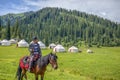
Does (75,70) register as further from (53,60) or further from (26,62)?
(53,60)

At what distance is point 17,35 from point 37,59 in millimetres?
126989

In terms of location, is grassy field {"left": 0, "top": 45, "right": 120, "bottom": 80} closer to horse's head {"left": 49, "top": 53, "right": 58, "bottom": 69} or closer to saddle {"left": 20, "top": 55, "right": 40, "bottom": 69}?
saddle {"left": 20, "top": 55, "right": 40, "bottom": 69}

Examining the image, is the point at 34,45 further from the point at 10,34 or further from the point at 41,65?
the point at 10,34

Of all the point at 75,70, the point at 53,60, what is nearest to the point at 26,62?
the point at 53,60

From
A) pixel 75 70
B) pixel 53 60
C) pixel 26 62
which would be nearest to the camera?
pixel 53 60

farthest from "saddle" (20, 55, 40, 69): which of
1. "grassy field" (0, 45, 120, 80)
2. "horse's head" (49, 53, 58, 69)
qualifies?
"grassy field" (0, 45, 120, 80)

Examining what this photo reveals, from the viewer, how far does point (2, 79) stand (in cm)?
2078

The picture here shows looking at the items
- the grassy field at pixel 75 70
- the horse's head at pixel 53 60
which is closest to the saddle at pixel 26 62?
the horse's head at pixel 53 60

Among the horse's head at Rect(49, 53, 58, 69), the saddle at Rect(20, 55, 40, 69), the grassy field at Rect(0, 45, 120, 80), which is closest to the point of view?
the horse's head at Rect(49, 53, 58, 69)

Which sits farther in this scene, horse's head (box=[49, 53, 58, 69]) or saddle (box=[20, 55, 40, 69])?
saddle (box=[20, 55, 40, 69])

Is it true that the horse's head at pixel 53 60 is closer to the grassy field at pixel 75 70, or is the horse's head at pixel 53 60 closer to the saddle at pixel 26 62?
the saddle at pixel 26 62

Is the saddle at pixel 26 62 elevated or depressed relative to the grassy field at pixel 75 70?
elevated

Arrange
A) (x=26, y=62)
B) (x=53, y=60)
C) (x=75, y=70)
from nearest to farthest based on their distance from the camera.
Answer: (x=53, y=60)
(x=26, y=62)
(x=75, y=70)

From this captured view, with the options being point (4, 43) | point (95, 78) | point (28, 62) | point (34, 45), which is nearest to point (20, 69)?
point (28, 62)
